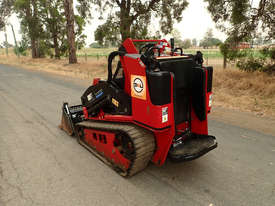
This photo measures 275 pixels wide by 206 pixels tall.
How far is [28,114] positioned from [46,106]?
868 millimetres

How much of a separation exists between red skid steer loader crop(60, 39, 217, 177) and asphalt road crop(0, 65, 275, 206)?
1.07 ft

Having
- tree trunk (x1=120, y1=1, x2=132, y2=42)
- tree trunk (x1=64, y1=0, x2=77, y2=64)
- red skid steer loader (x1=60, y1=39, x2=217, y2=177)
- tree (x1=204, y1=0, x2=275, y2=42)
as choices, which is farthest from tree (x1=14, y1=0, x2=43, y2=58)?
red skid steer loader (x1=60, y1=39, x2=217, y2=177)

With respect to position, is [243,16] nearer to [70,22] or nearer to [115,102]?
[115,102]

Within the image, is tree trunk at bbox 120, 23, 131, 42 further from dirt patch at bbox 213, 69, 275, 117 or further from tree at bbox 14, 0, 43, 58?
tree at bbox 14, 0, 43, 58

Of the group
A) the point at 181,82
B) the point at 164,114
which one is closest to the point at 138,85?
the point at 164,114

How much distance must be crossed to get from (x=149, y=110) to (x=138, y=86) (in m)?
0.37

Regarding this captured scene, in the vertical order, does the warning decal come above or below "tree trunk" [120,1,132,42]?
below

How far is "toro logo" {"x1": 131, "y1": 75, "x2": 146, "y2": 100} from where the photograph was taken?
2.98m

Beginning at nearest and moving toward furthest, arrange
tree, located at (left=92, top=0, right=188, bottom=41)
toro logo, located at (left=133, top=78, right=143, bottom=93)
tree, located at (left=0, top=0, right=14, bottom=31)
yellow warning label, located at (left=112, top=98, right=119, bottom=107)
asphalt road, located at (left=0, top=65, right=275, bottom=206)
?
1. asphalt road, located at (left=0, top=65, right=275, bottom=206)
2. toro logo, located at (left=133, top=78, right=143, bottom=93)
3. yellow warning label, located at (left=112, top=98, right=119, bottom=107)
4. tree, located at (left=92, top=0, right=188, bottom=41)
5. tree, located at (left=0, top=0, right=14, bottom=31)

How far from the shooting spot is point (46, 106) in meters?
7.39

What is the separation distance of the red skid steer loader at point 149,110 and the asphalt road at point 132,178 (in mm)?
326

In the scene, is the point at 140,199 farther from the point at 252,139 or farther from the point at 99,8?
the point at 99,8

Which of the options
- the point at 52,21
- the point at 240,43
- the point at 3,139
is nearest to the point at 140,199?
the point at 3,139

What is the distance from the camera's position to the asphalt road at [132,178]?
291 cm
